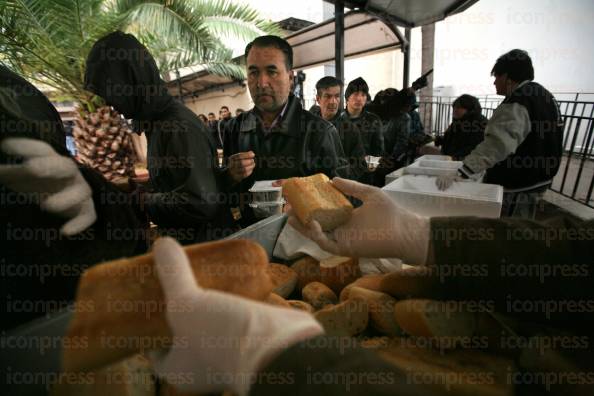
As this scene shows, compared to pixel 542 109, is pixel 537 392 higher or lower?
lower

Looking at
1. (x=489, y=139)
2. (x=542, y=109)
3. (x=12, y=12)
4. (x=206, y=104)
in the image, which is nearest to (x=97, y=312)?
(x=489, y=139)

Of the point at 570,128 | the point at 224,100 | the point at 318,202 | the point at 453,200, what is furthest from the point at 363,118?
the point at 224,100

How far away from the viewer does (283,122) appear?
2467mm

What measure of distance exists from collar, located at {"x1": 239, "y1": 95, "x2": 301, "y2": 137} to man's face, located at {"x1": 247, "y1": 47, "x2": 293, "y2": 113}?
8cm

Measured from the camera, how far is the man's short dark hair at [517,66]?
9.32ft

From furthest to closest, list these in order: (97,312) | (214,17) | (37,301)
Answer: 1. (214,17)
2. (37,301)
3. (97,312)

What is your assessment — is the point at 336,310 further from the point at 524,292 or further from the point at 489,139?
the point at 489,139

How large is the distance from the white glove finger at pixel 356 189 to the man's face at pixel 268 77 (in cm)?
124

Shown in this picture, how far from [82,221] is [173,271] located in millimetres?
555

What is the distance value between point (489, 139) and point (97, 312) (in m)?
3.28

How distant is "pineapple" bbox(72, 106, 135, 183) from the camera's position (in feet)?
15.9

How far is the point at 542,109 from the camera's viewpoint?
2.77 m

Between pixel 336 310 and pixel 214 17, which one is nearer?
pixel 336 310

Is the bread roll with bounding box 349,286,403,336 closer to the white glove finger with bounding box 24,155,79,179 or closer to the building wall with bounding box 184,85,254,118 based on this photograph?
the white glove finger with bounding box 24,155,79,179
